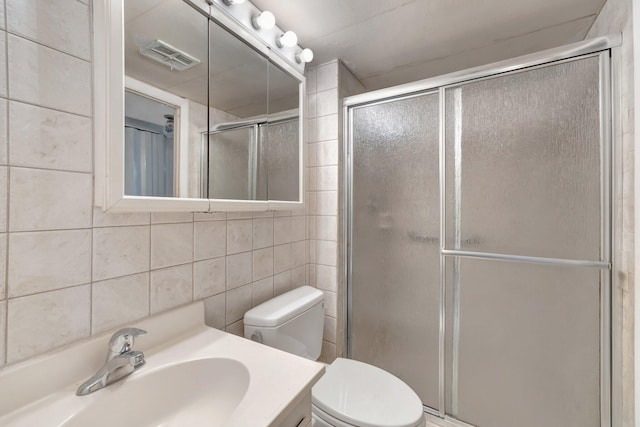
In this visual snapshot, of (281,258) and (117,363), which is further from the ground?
(281,258)

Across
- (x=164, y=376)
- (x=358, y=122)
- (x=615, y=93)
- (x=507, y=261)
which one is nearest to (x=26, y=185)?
(x=164, y=376)

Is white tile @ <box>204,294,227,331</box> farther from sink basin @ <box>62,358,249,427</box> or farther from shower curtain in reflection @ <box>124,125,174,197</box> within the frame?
shower curtain in reflection @ <box>124,125,174,197</box>

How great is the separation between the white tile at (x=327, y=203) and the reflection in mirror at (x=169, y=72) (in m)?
0.86

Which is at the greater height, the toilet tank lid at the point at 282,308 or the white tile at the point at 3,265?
the white tile at the point at 3,265

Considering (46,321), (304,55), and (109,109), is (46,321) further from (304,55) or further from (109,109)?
(304,55)

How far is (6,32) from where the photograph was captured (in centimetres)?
56

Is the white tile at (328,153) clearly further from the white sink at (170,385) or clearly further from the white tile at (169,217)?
the white sink at (170,385)

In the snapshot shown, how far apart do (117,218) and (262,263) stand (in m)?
0.64

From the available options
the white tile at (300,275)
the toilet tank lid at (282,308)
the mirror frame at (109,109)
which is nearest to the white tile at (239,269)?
the toilet tank lid at (282,308)

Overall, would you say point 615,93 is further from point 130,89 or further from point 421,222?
point 130,89

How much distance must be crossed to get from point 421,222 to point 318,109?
3.08 feet

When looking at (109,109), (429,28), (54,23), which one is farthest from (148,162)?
(429,28)

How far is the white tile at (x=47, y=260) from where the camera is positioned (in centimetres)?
58

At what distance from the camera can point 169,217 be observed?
0.88m
